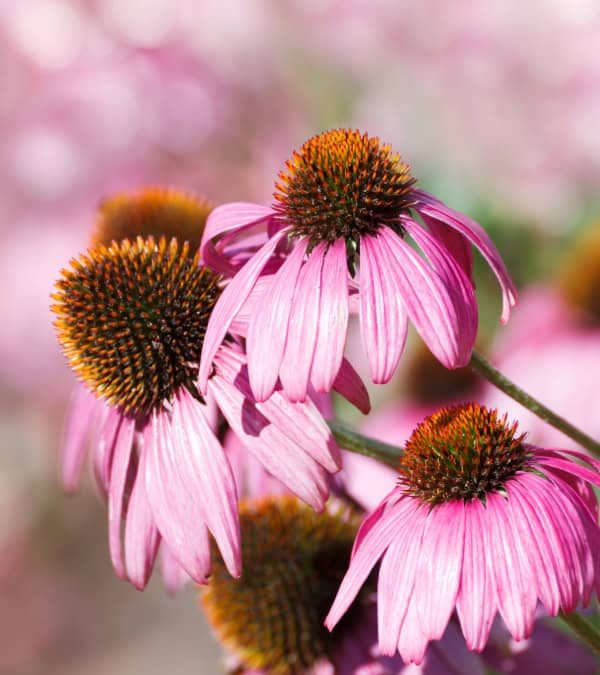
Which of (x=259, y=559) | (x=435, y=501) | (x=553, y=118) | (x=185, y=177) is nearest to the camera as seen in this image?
(x=435, y=501)

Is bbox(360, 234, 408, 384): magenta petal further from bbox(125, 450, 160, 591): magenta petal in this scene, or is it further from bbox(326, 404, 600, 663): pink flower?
bbox(125, 450, 160, 591): magenta petal

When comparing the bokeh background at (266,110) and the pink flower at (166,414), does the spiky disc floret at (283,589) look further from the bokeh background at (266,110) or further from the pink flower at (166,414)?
the bokeh background at (266,110)

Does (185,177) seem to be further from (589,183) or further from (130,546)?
(130,546)

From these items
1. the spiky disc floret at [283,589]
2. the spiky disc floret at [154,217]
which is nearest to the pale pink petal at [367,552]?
the spiky disc floret at [283,589]

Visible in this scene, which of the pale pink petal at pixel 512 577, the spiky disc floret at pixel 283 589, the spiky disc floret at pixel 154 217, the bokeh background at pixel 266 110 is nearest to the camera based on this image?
the pale pink petal at pixel 512 577

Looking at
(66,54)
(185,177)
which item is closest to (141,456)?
(185,177)

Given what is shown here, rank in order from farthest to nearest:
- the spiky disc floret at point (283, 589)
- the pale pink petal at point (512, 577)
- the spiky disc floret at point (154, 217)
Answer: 1. the spiky disc floret at point (154, 217)
2. the spiky disc floret at point (283, 589)
3. the pale pink petal at point (512, 577)

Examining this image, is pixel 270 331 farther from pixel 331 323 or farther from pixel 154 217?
pixel 154 217
